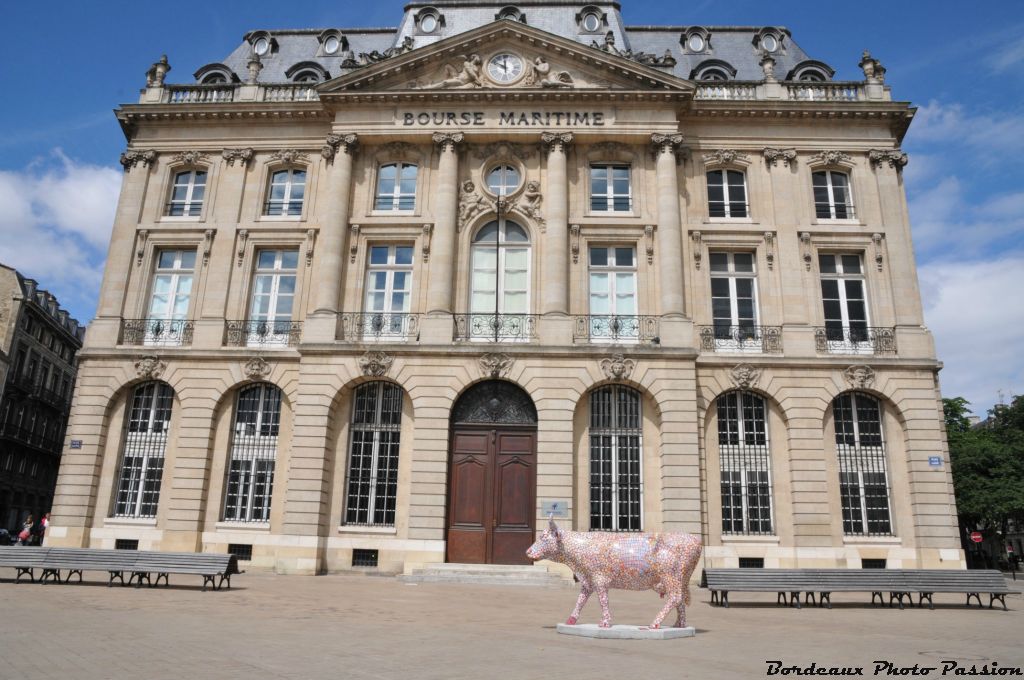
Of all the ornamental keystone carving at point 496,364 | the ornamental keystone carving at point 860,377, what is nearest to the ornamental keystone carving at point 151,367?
the ornamental keystone carving at point 496,364

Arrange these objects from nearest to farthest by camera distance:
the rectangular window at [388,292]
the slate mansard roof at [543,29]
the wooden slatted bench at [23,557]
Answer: the wooden slatted bench at [23,557] < the rectangular window at [388,292] < the slate mansard roof at [543,29]

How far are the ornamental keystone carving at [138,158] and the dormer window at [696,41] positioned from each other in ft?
68.4

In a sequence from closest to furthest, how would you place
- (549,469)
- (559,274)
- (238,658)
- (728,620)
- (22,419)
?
(238,658) → (728,620) → (549,469) → (559,274) → (22,419)

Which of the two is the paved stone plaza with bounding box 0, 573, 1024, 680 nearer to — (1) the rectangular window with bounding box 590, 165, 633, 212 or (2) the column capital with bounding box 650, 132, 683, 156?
(1) the rectangular window with bounding box 590, 165, 633, 212

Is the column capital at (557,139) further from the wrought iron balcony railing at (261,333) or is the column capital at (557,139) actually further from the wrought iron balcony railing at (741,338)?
the wrought iron balcony railing at (261,333)

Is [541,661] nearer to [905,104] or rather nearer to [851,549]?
[851,549]

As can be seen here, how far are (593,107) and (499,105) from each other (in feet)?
10.7

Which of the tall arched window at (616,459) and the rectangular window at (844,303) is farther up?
the rectangular window at (844,303)

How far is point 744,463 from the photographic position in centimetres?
Result: 2312

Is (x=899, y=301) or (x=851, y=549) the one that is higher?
(x=899, y=301)

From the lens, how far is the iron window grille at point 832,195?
25.7 metres

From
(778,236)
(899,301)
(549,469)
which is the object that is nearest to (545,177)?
(778,236)

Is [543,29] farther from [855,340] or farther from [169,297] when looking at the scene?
[169,297]

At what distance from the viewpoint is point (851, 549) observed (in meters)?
22.2
